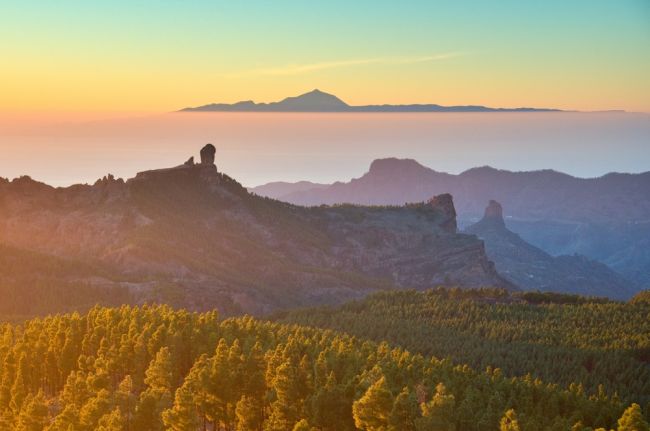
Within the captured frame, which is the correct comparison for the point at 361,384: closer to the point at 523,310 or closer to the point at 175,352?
the point at 175,352

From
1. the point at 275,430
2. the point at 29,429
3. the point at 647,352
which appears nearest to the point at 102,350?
the point at 29,429

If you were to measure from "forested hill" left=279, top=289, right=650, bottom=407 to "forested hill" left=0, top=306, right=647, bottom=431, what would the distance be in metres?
28.3

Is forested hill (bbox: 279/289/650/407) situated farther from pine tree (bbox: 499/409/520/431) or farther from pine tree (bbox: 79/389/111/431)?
pine tree (bbox: 79/389/111/431)

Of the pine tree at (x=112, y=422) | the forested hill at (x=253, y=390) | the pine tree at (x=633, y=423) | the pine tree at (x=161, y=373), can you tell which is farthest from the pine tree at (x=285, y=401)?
the pine tree at (x=633, y=423)

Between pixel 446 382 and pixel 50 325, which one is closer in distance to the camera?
pixel 446 382

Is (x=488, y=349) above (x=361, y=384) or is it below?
below

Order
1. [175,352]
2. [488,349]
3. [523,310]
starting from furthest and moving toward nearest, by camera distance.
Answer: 1. [523,310]
2. [488,349]
3. [175,352]

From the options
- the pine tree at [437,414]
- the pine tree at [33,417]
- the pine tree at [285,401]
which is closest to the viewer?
the pine tree at [437,414]

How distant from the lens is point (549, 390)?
110 meters

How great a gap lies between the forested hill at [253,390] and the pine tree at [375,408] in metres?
0.12

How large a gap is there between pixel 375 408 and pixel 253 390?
72.0 ft

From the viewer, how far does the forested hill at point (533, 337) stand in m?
145

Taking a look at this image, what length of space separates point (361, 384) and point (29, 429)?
125ft

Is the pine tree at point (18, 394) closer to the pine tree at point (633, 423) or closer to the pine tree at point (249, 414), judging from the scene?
the pine tree at point (249, 414)
